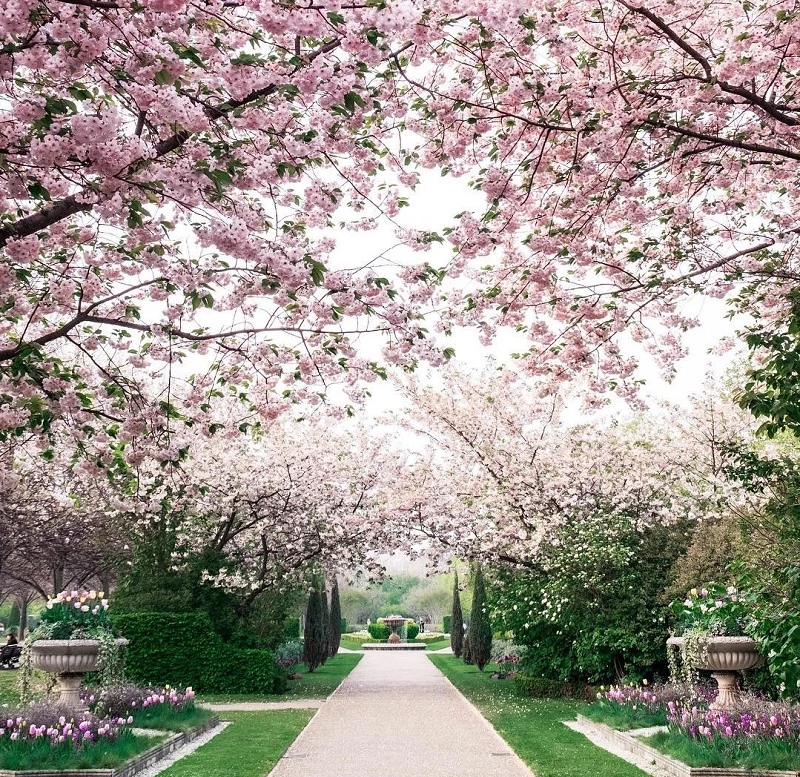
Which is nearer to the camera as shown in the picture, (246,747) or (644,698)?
(246,747)

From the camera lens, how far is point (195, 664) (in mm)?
14938

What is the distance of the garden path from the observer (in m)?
7.42

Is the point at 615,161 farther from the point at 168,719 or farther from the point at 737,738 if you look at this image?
the point at 168,719

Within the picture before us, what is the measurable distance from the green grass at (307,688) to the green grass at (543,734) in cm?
289

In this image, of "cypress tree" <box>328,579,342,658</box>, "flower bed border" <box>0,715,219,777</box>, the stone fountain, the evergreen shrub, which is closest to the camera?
"flower bed border" <box>0,715,219,777</box>

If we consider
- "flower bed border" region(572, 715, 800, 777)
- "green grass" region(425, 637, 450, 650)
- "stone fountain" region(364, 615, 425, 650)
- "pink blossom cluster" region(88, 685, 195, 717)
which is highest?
"pink blossom cluster" region(88, 685, 195, 717)

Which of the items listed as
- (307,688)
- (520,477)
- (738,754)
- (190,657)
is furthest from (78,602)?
(307,688)

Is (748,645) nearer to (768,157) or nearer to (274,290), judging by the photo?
(768,157)

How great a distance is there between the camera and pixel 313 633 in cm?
2161

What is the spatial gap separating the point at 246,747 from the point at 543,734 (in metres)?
3.63

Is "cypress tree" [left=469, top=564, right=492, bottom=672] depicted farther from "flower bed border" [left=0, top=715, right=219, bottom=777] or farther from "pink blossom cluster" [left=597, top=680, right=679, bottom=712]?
"flower bed border" [left=0, top=715, right=219, bottom=777]

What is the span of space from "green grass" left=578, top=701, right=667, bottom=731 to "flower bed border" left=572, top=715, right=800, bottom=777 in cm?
12

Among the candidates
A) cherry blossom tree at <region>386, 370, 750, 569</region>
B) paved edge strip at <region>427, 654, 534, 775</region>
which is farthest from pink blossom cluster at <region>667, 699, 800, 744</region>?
cherry blossom tree at <region>386, 370, 750, 569</region>

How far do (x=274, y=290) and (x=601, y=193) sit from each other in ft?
8.61
